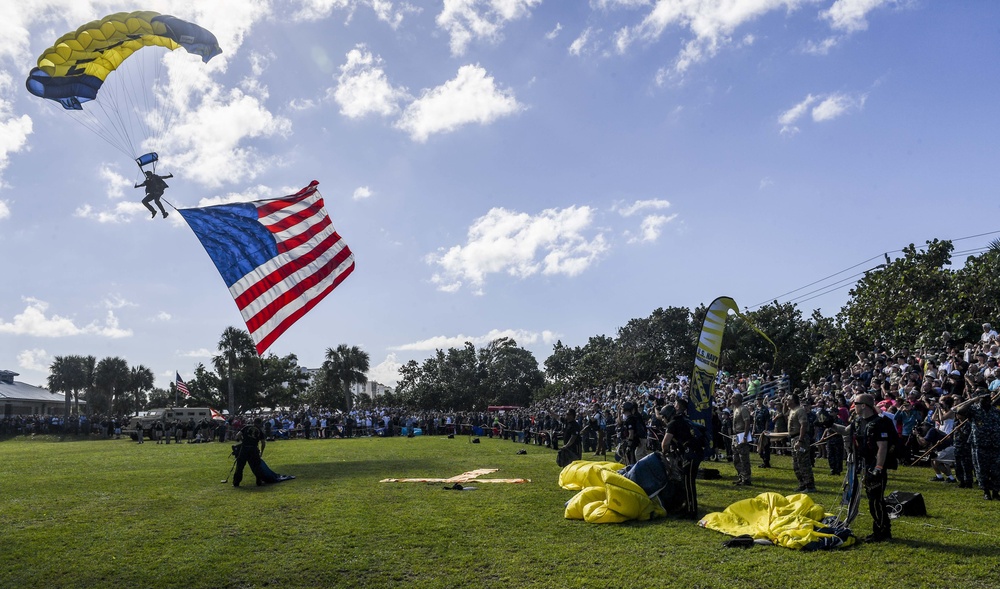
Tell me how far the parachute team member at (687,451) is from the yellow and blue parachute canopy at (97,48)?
1510cm

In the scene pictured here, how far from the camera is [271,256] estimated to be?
16.2 metres

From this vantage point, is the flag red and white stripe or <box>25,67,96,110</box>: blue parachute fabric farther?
<box>25,67,96,110</box>: blue parachute fabric

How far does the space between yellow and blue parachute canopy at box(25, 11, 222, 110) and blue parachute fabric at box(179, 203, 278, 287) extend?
4.38 meters

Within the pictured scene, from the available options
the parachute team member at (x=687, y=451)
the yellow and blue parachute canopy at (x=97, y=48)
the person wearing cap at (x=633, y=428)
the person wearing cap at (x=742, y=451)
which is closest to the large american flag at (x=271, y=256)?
the yellow and blue parachute canopy at (x=97, y=48)

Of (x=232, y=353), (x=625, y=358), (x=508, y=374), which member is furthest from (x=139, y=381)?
(x=625, y=358)

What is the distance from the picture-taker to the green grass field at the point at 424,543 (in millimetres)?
7230

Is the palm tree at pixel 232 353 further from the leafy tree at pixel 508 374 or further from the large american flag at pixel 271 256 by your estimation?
the large american flag at pixel 271 256

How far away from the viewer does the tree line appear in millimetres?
26359

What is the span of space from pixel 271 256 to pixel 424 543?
9615mm

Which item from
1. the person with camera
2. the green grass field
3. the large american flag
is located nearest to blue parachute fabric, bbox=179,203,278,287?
the large american flag

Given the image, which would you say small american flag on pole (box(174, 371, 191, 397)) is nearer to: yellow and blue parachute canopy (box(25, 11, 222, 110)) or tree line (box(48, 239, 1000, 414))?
→ tree line (box(48, 239, 1000, 414))

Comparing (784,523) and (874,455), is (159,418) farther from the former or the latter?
(874,455)

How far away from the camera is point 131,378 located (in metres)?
100

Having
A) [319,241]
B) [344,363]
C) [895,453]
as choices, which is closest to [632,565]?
[895,453]
